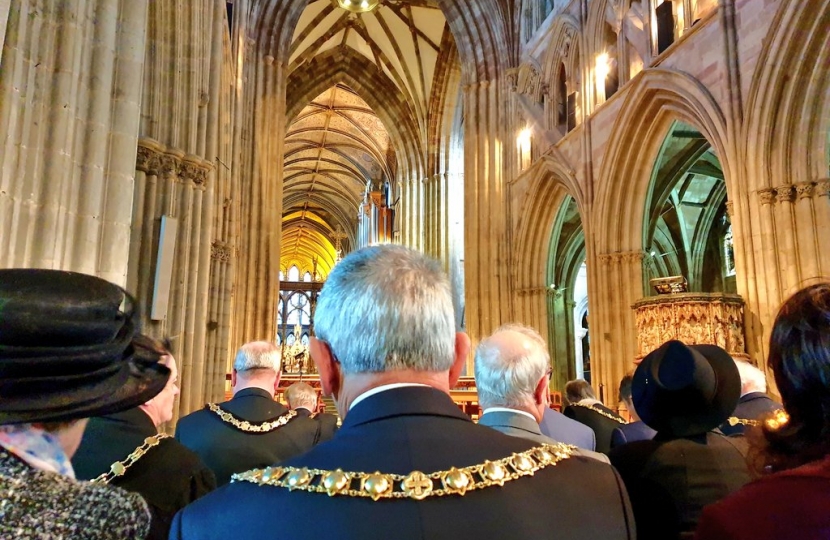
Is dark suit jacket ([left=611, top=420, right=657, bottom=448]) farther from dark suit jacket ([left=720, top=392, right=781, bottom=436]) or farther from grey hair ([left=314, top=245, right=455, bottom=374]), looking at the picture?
grey hair ([left=314, top=245, right=455, bottom=374])

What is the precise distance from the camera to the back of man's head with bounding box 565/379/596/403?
4191mm

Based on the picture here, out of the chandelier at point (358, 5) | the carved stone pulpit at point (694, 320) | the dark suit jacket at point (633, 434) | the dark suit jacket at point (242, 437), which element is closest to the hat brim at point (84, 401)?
the dark suit jacket at point (242, 437)

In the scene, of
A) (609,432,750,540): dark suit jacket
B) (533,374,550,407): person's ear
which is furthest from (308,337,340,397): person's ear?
(609,432,750,540): dark suit jacket

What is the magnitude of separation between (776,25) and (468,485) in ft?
30.1

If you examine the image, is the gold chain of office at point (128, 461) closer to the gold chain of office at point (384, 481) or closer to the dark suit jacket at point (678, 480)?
the gold chain of office at point (384, 481)

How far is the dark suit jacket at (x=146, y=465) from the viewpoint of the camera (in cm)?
173

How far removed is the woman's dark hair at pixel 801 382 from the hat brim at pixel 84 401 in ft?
3.74

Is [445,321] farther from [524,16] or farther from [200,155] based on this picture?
[524,16]

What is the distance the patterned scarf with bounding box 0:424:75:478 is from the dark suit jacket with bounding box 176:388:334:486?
72.7 inches

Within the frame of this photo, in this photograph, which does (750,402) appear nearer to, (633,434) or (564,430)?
(633,434)

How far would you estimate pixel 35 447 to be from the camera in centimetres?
95

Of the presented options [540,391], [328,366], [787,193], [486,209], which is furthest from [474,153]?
[328,366]

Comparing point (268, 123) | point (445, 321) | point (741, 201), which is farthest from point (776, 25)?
point (268, 123)

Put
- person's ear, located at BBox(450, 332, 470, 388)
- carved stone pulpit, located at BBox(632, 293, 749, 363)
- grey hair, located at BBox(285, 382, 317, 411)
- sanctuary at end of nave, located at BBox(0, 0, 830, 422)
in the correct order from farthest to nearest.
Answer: carved stone pulpit, located at BBox(632, 293, 749, 363) < sanctuary at end of nave, located at BBox(0, 0, 830, 422) < grey hair, located at BBox(285, 382, 317, 411) < person's ear, located at BBox(450, 332, 470, 388)
